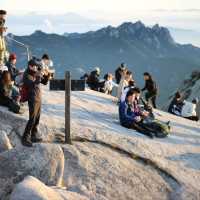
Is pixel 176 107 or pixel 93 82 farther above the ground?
pixel 93 82

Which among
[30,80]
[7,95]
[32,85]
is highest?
[30,80]

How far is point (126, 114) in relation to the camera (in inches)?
668

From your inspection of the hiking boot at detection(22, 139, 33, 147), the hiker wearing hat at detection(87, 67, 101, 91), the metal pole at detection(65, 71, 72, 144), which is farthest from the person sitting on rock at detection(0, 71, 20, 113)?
the hiker wearing hat at detection(87, 67, 101, 91)

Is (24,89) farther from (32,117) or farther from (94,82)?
(94,82)

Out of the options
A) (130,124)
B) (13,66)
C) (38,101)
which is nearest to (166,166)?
(130,124)

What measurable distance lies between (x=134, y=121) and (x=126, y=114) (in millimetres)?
337

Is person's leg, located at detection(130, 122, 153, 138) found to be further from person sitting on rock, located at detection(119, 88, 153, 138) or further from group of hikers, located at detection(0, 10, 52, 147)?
group of hikers, located at detection(0, 10, 52, 147)

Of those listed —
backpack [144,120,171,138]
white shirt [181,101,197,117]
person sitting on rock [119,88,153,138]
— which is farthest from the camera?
white shirt [181,101,197,117]

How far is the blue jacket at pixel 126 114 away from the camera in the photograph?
16.9 m

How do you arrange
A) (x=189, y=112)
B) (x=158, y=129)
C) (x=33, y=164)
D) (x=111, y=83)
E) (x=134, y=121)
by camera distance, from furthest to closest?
(x=189, y=112) → (x=111, y=83) → (x=158, y=129) → (x=134, y=121) → (x=33, y=164)

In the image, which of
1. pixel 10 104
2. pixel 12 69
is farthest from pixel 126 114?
pixel 12 69

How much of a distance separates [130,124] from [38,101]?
4448 millimetres

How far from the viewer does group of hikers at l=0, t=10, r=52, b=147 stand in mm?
13117

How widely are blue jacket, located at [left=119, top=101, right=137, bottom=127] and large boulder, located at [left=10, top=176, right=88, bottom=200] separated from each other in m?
5.92
